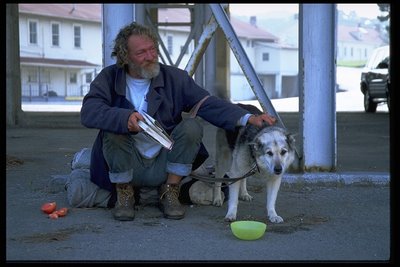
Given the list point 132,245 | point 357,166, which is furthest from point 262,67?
point 132,245

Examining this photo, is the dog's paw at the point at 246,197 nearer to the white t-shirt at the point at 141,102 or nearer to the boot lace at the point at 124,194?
the white t-shirt at the point at 141,102

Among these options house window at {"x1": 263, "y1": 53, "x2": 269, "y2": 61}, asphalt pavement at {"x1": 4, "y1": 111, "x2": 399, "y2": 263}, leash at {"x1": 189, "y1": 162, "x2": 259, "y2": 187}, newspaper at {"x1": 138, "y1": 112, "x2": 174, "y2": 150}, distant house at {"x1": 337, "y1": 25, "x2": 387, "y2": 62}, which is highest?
distant house at {"x1": 337, "y1": 25, "x2": 387, "y2": 62}

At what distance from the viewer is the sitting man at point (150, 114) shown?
4.90 meters

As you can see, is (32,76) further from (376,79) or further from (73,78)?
(376,79)

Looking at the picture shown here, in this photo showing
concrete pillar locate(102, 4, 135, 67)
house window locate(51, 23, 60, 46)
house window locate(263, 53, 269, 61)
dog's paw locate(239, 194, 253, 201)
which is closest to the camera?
dog's paw locate(239, 194, 253, 201)

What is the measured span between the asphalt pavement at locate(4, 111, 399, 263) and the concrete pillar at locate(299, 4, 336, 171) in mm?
400

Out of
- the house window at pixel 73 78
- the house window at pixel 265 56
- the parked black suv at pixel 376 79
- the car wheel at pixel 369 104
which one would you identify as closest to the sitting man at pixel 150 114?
the parked black suv at pixel 376 79

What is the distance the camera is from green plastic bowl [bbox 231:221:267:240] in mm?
4355

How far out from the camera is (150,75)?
16.3ft

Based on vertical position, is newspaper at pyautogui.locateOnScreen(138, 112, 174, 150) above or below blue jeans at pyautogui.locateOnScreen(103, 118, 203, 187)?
above

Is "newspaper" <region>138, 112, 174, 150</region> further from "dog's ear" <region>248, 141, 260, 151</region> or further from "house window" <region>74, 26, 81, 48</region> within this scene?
"house window" <region>74, 26, 81, 48</region>

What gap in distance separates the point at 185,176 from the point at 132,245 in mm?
1097

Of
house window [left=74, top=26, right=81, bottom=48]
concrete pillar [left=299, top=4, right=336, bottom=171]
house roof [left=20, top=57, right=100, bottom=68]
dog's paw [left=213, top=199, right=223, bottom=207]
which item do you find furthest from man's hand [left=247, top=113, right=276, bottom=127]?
house window [left=74, top=26, right=81, bottom=48]

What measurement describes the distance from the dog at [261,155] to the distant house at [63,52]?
30.6 metres
